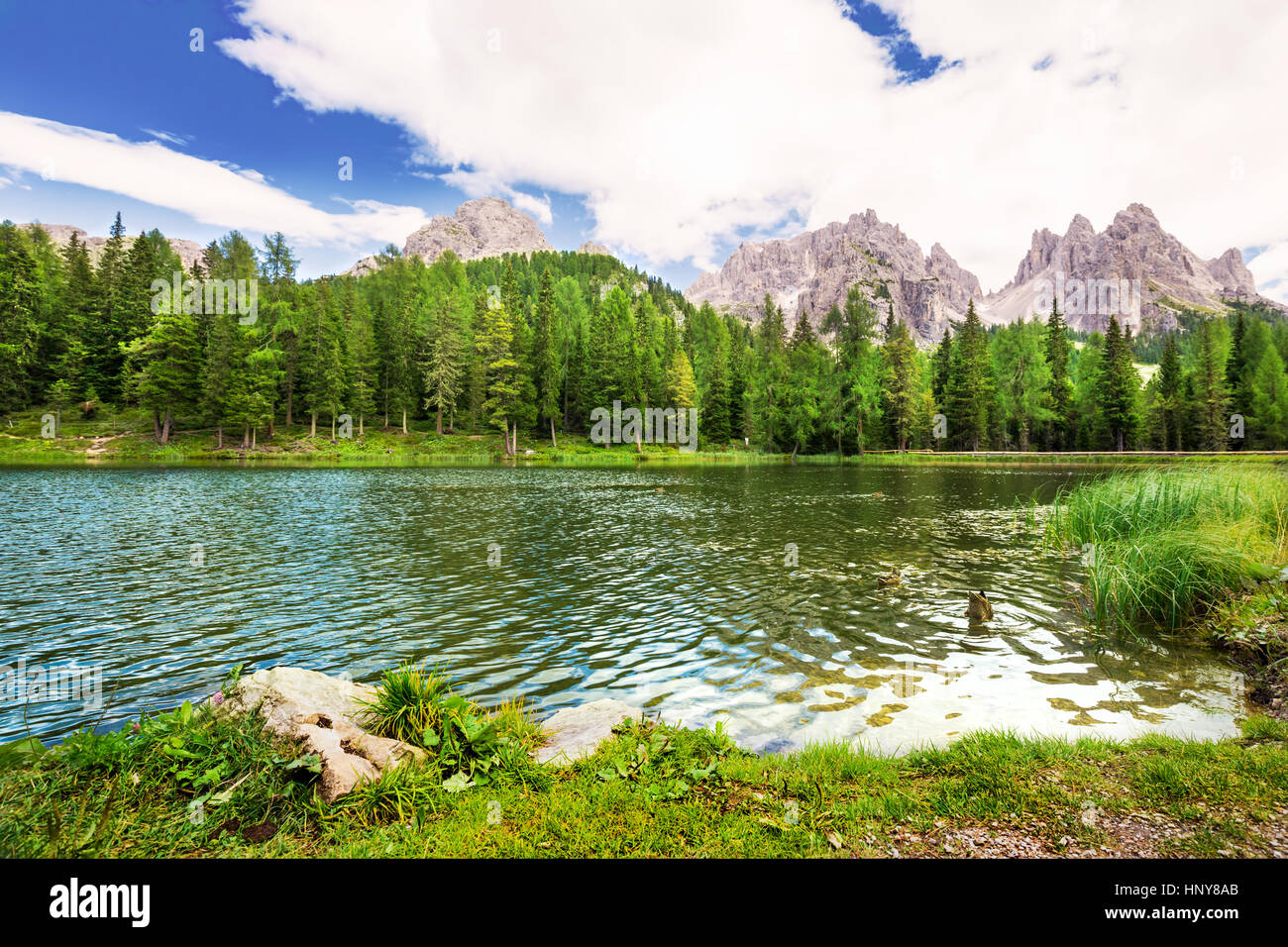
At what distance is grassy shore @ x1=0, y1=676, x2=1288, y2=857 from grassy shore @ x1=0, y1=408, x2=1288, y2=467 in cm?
7066

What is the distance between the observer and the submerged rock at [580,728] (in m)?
6.23

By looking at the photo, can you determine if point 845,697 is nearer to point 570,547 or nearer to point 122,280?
point 570,547

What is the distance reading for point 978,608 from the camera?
13.1 metres

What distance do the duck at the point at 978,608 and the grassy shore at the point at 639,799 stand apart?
6.55 meters

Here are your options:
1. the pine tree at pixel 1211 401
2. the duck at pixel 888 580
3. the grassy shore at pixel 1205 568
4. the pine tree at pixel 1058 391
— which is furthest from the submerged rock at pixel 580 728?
the pine tree at pixel 1211 401

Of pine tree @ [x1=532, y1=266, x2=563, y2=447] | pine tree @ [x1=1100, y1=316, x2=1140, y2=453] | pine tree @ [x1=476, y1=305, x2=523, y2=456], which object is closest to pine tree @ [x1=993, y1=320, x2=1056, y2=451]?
pine tree @ [x1=1100, y1=316, x2=1140, y2=453]

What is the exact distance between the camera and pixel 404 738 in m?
6.28

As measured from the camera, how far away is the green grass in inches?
453

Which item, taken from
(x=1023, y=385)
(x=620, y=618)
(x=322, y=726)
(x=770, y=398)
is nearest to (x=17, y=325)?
(x=620, y=618)

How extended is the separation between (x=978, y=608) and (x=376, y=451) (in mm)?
83636

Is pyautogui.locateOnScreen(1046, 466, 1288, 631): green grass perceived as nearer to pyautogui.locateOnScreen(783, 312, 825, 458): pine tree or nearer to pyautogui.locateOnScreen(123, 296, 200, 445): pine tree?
pyautogui.locateOnScreen(783, 312, 825, 458): pine tree

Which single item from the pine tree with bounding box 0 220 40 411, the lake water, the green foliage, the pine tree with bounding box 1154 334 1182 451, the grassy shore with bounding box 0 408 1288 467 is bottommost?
the lake water

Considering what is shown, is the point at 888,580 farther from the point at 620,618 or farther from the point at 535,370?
the point at 535,370
